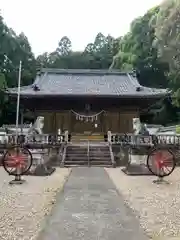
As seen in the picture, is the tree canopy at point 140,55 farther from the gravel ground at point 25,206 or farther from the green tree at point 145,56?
the gravel ground at point 25,206

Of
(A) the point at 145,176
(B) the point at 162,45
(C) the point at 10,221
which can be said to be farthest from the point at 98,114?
(C) the point at 10,221

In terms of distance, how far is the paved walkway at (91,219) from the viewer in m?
5.53

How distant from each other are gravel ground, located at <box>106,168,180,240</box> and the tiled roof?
15.3m

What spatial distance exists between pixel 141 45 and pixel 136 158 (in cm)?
3264

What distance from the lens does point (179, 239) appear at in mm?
5422

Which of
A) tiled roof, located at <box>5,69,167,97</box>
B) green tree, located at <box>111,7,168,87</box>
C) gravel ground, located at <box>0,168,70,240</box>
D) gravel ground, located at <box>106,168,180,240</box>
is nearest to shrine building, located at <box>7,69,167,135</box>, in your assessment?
tiled roof, located at <box>5,69,167,97</box>

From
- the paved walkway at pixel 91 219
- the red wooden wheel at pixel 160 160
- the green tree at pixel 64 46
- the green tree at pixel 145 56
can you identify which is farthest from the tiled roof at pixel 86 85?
the green tree at pixel 64 46

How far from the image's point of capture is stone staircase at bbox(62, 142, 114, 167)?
20016mm

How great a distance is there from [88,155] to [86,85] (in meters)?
11.3

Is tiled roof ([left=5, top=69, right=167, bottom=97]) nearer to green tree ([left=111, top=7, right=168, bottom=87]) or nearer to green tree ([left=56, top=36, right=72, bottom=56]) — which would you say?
green tree ([left=111, top=7, right=168, bottom=87])

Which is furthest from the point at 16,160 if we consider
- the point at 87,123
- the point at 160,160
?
the point at 87,123

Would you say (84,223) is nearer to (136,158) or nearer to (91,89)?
(136,158)

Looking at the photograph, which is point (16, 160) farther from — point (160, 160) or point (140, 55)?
point (140, 55)

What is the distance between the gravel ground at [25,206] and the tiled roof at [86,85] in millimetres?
15854
